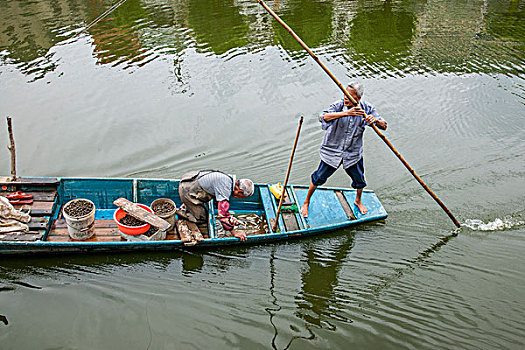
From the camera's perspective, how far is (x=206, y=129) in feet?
32.4

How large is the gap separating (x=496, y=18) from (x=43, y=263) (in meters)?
18.8

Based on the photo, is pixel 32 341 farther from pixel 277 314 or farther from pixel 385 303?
pixel 385 303

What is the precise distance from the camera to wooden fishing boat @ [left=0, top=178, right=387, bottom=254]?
5871mm

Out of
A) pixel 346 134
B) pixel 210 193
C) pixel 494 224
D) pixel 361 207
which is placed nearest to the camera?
pixel 210 193

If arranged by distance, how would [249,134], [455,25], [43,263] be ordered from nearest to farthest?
[43,263], [249,134], [455,25]

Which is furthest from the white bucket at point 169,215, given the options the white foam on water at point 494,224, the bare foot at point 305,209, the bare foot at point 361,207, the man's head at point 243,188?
the white foam on water at point 494,224

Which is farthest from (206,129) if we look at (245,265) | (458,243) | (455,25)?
(455,25)

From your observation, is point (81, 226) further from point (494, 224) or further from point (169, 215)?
point (494, 224)

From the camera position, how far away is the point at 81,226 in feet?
19.2

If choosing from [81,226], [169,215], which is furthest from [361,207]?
[81,226]

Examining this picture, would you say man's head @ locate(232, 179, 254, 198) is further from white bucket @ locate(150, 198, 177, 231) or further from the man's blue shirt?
the man's blue shirt

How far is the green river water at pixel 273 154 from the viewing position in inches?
211

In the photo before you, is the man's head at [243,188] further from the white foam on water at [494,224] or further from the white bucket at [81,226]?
the white foam on water at [494,224]

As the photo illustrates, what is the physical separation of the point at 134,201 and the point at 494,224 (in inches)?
232
